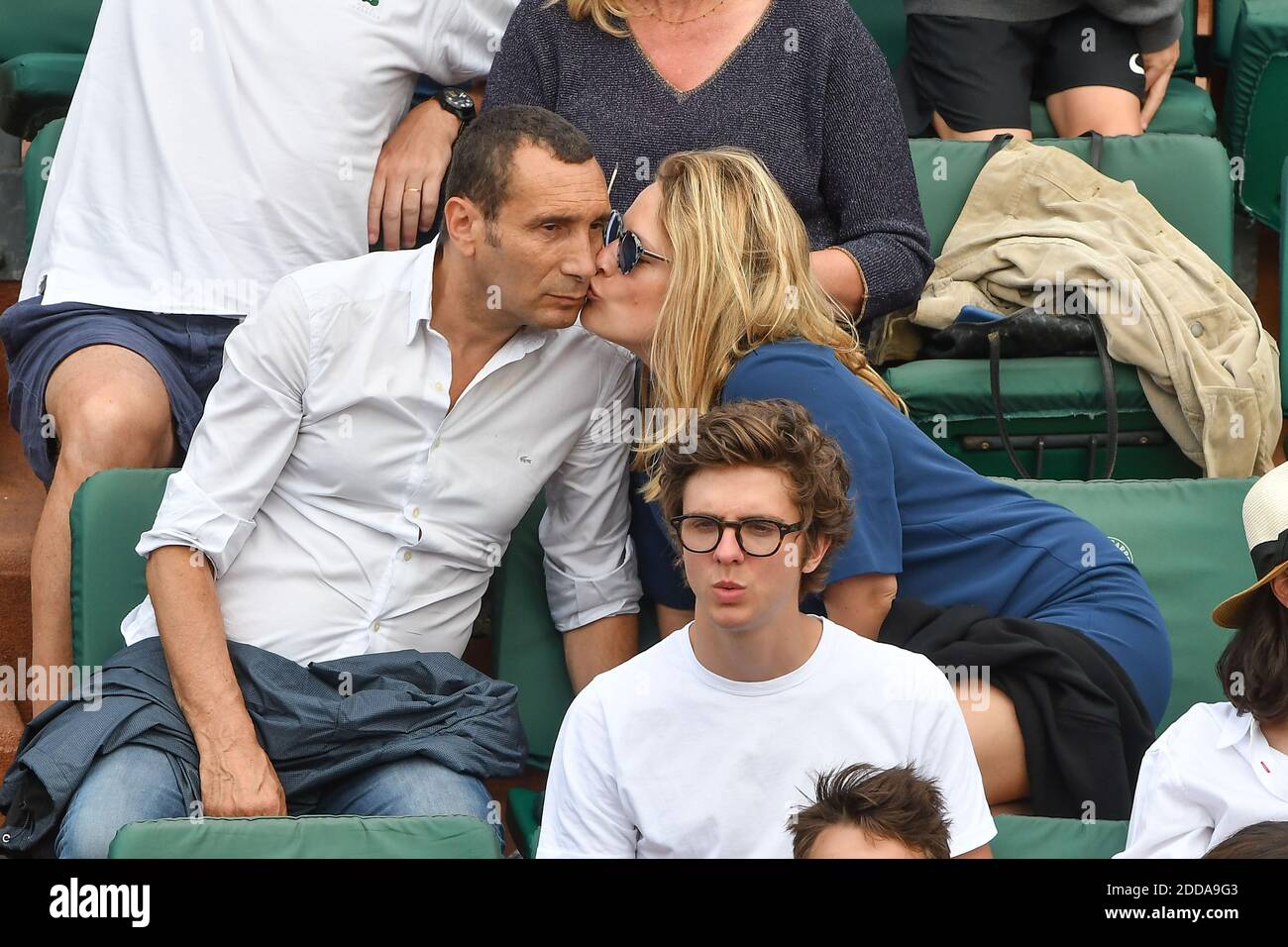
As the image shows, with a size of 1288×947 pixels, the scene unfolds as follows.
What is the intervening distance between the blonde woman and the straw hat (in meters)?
0.15

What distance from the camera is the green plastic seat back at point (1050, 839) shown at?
184 cm

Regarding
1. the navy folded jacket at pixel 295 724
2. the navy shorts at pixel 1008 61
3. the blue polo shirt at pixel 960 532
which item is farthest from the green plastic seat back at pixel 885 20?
the navy folded jacket at pixel 295 724

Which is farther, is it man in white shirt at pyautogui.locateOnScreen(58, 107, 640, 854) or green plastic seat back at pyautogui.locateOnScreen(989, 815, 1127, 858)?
man in white shirt at pyautogui.locateOnScreen(58, 107, 640, 854)

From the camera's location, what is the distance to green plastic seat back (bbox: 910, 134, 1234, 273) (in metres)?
3.35

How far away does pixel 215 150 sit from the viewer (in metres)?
2.87

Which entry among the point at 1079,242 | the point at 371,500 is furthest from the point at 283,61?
the point at 1079,242

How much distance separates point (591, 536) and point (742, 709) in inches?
24.7

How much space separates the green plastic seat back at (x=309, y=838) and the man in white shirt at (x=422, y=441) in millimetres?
470

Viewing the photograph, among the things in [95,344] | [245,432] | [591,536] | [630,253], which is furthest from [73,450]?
[630,253]

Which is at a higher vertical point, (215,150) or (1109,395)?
(215,150)

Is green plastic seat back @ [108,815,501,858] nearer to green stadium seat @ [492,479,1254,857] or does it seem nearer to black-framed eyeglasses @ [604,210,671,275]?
green stadium seat @ [492,479,1254,857]

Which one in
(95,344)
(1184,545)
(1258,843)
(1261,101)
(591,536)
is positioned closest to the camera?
(1258,843)

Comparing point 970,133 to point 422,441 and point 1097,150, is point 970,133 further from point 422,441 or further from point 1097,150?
point 422,441

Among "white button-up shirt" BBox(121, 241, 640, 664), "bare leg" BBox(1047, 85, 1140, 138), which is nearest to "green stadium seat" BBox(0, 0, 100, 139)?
"white button-up shirt" BBox(121, 241, 640, 664)
